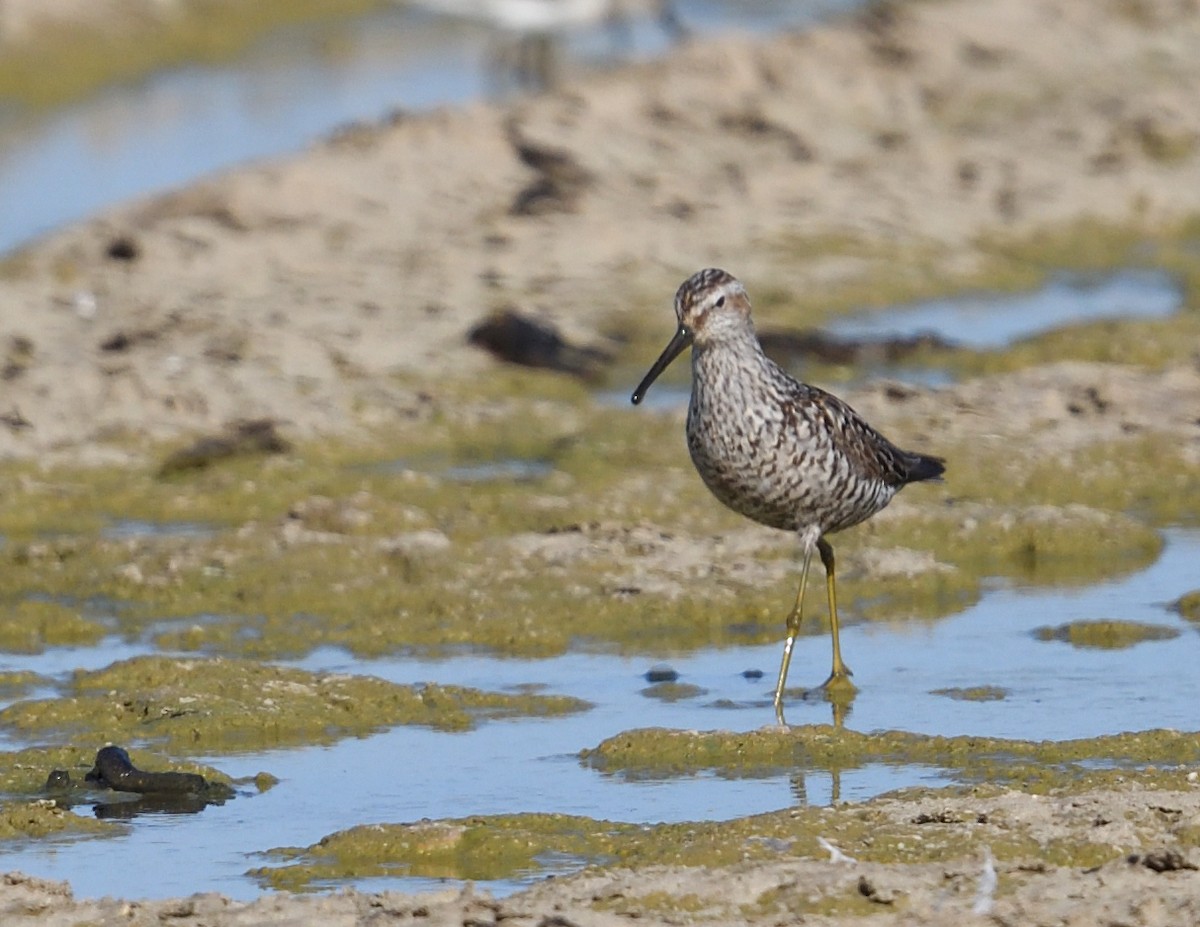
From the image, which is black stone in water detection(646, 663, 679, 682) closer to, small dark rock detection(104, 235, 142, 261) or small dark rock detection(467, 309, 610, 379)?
small dark rock detection(467, 309, 610, 379)

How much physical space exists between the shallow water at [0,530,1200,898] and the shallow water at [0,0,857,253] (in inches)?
353

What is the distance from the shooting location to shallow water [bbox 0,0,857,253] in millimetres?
18906

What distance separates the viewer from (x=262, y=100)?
22.7m

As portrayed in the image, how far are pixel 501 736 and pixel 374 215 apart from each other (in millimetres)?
8432

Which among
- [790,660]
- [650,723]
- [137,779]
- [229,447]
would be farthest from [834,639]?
[229,447]

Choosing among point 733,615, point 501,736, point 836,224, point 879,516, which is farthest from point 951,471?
point 836,224

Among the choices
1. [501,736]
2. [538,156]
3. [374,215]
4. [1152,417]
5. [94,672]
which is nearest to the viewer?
[501,736]

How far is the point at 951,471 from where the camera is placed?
429 inches

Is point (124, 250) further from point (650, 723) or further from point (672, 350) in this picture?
point (650, 723)

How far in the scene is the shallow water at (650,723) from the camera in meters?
6.51

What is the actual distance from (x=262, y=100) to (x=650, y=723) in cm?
1593

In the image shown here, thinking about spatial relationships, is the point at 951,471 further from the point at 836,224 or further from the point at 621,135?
the point at 621,135

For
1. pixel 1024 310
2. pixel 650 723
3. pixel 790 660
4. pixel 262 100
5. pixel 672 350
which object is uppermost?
pixel 262 100

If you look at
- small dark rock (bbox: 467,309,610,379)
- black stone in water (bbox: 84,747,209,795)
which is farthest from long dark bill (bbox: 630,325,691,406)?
small dark rock (bbox: 467,309,610,379)
